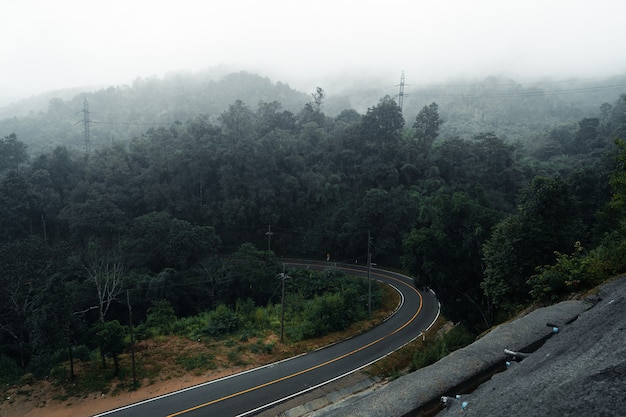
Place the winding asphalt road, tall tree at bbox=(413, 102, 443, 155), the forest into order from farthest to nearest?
tall tree at bbox=(413, 102, 443, 155) < the forest < the winding asphalt road

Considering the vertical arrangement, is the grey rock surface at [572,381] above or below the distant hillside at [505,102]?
below

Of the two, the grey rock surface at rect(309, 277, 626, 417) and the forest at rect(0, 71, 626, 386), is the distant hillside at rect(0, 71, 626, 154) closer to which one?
the forest at rect(0, 71, 626, 386)

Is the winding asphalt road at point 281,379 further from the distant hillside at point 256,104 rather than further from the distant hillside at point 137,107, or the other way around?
the distant hillside at point 137,107

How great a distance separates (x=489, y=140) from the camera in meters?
49.3

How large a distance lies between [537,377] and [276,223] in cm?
4168

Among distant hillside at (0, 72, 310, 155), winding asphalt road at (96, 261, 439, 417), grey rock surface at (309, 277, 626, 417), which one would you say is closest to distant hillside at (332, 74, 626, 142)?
distant hillside at (0, 72, 310, 155)

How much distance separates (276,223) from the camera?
44.9 metres

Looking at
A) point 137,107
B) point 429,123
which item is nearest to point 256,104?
point 137,107

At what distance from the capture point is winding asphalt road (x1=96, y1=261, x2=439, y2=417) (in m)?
15.6

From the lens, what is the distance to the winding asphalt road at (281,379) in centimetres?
1562

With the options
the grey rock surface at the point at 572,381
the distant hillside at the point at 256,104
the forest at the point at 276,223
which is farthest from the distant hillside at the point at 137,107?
the grey rock surface at the point at 572,381

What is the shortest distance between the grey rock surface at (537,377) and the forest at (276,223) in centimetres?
457

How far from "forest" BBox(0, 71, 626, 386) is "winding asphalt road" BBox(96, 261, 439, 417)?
290 cm

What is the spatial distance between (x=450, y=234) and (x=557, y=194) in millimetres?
6887
